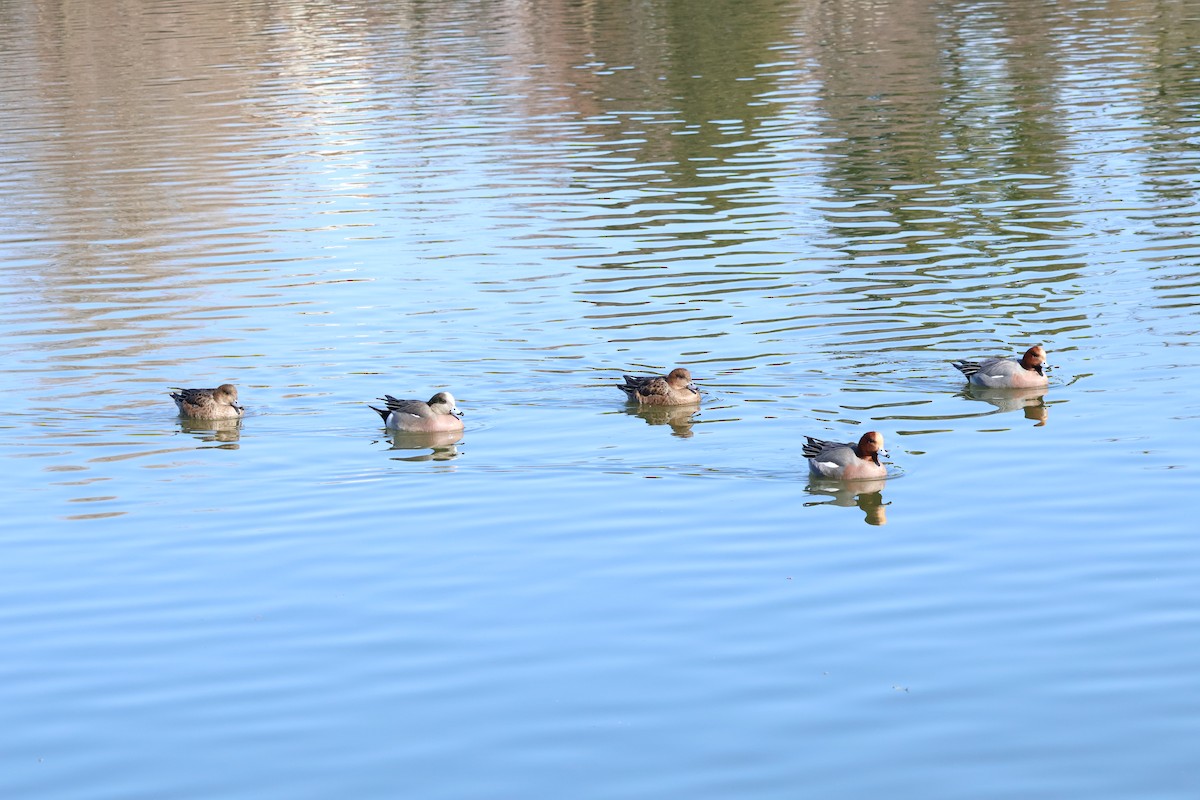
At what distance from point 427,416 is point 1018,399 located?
22.3 ft

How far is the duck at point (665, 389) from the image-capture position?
817 inches

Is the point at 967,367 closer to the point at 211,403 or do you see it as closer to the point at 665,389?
the point at 665,389

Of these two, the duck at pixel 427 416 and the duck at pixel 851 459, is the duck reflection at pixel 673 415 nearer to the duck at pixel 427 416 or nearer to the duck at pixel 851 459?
the duck at pixel 427 416

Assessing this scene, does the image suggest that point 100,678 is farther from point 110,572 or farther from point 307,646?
point 110,572

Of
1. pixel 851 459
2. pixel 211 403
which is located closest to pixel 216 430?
pixel 211 403

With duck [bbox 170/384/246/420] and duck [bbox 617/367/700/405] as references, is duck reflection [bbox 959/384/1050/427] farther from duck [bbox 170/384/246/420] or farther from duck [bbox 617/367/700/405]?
duck [bbox 170/384/246/420]

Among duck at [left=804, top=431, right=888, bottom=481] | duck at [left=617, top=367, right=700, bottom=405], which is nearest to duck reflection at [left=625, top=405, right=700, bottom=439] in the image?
duck at [left=617, top=367, right=700, bottom=405]

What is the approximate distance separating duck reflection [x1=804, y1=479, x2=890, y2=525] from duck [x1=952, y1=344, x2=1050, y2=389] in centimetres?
348

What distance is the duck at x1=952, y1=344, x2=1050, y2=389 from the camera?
68.6 ft

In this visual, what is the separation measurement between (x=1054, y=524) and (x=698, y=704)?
5.21 meters

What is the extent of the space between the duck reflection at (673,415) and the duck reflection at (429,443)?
2.12 meters

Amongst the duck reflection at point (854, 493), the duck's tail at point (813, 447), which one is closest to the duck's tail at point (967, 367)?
the duck's tail at point (813, 447)

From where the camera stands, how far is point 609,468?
19078 mm

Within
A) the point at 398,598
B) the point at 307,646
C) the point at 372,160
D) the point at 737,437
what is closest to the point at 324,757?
the point at 307,646
